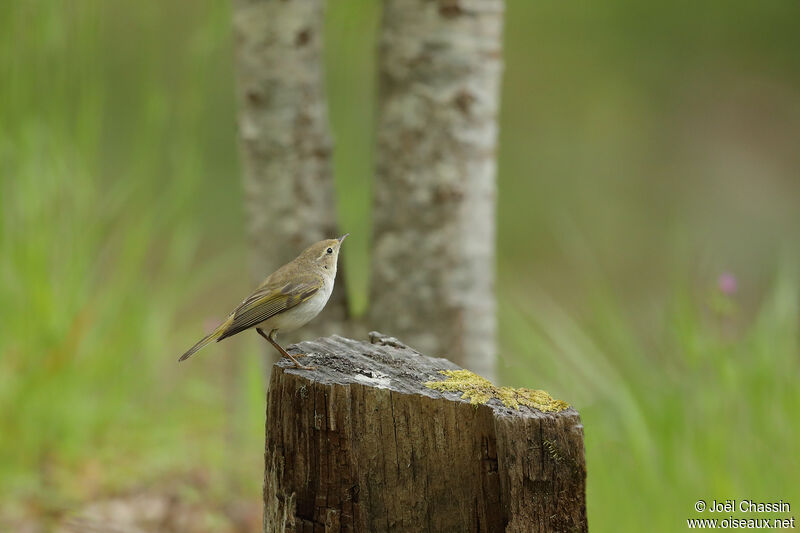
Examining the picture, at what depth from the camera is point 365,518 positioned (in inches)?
82.9

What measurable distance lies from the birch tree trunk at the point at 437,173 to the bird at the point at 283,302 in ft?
4.42

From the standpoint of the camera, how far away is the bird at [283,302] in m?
2.72

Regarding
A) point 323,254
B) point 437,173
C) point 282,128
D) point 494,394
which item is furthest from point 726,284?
point 282,128

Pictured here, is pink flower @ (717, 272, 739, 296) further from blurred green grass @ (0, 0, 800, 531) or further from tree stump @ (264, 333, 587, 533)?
tree stump @ (264, 333, 587, 533)

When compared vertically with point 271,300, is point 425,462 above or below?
below

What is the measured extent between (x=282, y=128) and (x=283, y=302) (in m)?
1.53

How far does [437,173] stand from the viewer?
414 cm

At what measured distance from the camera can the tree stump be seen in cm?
206

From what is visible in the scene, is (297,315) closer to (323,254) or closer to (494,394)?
(323,254)

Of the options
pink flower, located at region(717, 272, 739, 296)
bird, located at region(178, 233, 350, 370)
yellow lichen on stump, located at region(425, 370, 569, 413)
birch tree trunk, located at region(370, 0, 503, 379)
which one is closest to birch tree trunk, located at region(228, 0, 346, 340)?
birch tree trunk, located at region(370, 0, 503, 379)

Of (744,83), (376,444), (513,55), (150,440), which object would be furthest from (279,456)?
(744,83)

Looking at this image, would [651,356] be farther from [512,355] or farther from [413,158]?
[413,158]

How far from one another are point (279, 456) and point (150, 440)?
122 inches

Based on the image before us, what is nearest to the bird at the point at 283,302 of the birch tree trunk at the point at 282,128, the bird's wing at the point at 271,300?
the bird's wing at the point at 271,300
